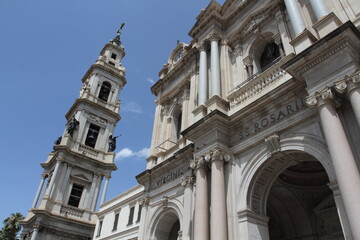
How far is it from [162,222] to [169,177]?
2.17 meters

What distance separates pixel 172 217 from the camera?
1412cm

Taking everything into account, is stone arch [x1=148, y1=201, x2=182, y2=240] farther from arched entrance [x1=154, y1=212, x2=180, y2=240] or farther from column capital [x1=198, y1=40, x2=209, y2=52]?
column capital [x1=198, y1=40, x2=209, y2=52]

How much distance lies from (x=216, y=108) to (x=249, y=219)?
184 inches

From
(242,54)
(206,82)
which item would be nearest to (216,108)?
(206,82)

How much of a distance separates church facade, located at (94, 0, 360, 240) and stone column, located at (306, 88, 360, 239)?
0.03 m

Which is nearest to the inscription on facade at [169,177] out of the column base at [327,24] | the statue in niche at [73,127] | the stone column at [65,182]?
the column base at [327,24]

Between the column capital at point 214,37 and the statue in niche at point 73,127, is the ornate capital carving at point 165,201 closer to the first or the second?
the column capital at point 214,37

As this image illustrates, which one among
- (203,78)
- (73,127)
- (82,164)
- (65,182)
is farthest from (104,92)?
(203,78)

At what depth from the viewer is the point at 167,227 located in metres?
14.3

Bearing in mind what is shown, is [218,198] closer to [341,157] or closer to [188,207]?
[188,207]

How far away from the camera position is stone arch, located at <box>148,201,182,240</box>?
13.8 meters

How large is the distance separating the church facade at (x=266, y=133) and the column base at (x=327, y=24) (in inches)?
1.2

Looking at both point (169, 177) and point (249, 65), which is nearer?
point (249, 65)

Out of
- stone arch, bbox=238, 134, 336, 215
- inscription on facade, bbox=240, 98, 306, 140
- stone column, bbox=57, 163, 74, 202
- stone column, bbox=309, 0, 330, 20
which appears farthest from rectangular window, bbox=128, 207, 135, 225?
stone column, bbox=309, 0, 330, 20
